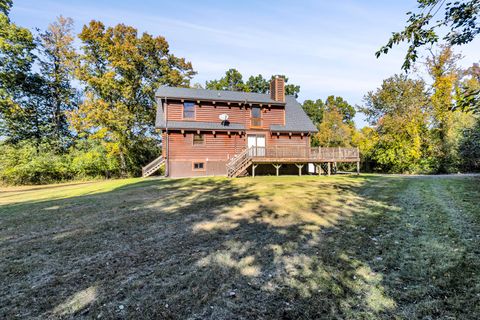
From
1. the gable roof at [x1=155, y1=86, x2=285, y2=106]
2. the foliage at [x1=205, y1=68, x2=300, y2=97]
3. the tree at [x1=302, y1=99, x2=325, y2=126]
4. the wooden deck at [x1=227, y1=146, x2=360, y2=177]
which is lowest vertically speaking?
the wooden deck at [x1=227, y1=146, x2=360, y2=177]

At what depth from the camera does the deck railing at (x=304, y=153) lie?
55.9 ft

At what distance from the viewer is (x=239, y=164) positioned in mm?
16359

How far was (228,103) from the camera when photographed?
19297 millimetres

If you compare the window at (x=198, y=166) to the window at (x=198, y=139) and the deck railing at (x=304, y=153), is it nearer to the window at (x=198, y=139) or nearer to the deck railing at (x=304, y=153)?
the window at (x=198, y=139)

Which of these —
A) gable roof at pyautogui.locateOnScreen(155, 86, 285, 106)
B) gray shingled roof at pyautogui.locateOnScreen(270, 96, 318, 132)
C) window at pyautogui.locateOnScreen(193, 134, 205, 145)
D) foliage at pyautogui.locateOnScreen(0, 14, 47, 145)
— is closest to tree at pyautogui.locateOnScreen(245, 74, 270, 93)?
gray shingled roof at pyautogui.locateOnScreen(270, 96, 318, 132)

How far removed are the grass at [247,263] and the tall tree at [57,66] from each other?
23.4 m

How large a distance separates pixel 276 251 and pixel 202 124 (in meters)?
15.5

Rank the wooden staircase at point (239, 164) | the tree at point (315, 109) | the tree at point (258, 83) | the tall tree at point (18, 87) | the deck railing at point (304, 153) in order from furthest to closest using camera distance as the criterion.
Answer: the tree at point (315, 109) → the tree at point (258, 83) → the tall tree at point (18, 87) → the deck railing at point (304, 153) → the wooden staircase at point (239, 164)

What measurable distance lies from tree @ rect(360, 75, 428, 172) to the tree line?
0.27ft

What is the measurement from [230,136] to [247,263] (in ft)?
51.7

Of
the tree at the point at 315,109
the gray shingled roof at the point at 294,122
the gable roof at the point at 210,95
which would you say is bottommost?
the gray shingled roof at the point at 294,122

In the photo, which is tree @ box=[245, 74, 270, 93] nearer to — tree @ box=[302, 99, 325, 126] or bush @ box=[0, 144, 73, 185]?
tree @ box=[302, 99, 325, 126]

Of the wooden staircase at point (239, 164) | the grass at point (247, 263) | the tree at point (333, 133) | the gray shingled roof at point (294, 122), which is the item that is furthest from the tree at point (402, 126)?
the grass at point (247, 263)

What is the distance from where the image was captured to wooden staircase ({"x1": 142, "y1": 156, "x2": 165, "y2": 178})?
18.5 metres
